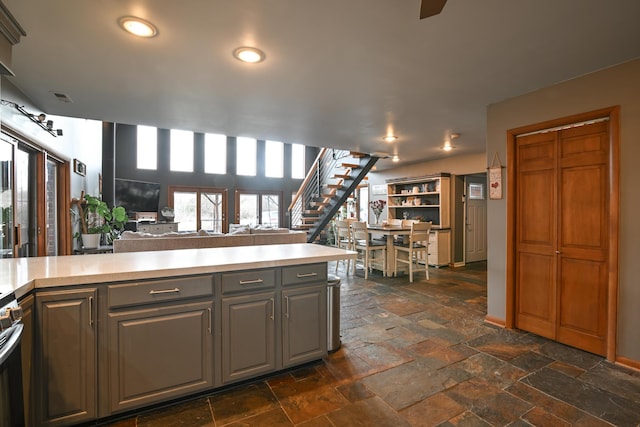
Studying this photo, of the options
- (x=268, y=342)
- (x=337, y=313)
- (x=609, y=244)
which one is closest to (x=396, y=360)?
(x=337, y=313)

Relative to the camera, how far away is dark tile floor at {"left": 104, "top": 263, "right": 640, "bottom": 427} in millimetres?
1734

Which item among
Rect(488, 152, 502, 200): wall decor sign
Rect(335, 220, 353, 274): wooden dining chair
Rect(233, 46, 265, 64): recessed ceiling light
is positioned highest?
Rect(233, 46, 265, 64): recessed ceiling light

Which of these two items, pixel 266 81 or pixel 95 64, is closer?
pixel 95 64

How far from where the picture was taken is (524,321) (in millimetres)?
2969

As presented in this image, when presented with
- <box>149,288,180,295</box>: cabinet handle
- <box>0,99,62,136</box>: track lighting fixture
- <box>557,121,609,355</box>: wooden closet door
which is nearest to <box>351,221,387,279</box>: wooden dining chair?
<box>557,121,609,355</box>: wooden closet door

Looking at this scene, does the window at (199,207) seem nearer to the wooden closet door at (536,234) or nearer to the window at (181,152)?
the window at (181,152)

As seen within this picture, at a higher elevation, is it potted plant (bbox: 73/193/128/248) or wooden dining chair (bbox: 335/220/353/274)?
potted plant (bbox: 73/193/128/248)

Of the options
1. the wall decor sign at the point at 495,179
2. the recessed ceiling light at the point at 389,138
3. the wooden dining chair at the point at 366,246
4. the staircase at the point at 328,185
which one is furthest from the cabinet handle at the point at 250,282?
the staircase at the point at 328,185

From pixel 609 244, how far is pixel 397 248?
319 cm

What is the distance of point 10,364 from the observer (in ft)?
3.90

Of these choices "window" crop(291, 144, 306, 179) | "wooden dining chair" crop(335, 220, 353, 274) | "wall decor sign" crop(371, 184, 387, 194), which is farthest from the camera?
"window" crop(291, 144, 306, 179)

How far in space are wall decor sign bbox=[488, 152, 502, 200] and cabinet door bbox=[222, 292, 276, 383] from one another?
8.36 feet

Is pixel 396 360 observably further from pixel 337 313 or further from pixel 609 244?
pixel 609 244

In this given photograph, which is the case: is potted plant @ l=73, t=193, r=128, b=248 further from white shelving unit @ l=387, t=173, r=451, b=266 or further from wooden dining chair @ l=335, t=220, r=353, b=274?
white shelving unit @ l=387, t=173, r=451, b=266
